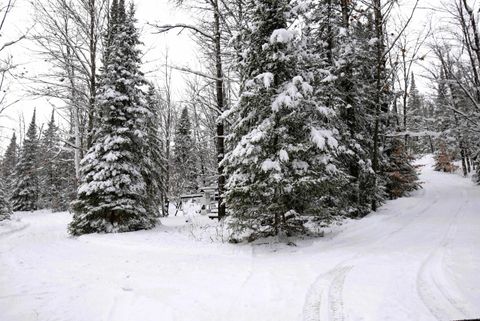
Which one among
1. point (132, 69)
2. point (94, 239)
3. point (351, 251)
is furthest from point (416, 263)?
point (132, 69)

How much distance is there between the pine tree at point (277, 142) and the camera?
8594 mm

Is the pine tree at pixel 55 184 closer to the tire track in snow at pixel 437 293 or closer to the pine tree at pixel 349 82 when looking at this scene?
the pine tree at pixel 349 82

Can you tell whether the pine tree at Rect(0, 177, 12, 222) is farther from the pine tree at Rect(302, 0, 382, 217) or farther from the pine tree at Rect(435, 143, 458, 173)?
the pine tree at Rect(435, 143, 458, 173)

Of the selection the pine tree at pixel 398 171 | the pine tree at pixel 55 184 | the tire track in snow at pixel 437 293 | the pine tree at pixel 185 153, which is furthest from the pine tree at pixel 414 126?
the pine tree at pixel 55 184

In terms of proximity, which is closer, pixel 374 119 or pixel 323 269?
pixel 323 269

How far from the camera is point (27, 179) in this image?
3831 centimetres

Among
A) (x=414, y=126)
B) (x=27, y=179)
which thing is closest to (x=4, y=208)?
(x=27, y=179)

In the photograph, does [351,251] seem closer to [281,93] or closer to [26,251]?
[281,93]

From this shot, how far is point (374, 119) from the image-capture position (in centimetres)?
1584

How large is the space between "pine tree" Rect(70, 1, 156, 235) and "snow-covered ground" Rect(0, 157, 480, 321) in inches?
A: 74.7

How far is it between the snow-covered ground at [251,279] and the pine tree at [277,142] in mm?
933

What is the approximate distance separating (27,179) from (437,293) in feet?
144

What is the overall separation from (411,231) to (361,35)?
1024 cm

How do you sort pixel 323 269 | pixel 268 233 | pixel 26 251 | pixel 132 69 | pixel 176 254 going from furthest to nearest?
1. pixel 132 69
2. pixel 26 251
3. pixel 268 233
4. pixel 176 254
5. pixel 323 269
